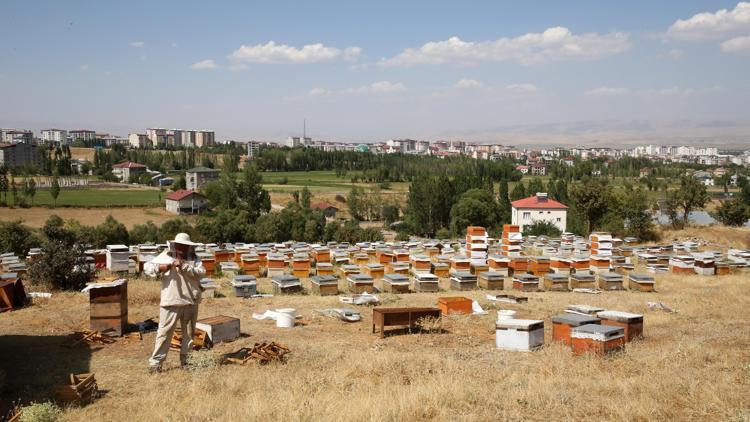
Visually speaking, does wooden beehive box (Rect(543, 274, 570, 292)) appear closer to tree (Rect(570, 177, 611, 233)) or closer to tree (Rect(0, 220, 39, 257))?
tree (Rect(570, 177, 611, 233))

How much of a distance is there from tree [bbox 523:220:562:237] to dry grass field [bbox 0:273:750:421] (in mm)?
32451

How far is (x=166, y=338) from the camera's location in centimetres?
718

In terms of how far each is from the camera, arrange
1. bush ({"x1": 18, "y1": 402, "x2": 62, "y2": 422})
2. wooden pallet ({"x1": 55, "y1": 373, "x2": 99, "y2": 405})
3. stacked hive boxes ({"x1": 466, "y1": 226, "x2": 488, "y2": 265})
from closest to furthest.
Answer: bush ({"x1": 18, "y1": 402, "x2": 62, "y2": 422}) → wooden pallet ({"x1": 55, "y1": 373, "x2": 99, "y2": 405}) → stacked hive boxes ({"x1": 466, "y1": 226, "x2": 488, "y2": 265})

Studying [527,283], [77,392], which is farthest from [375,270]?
[77,392]

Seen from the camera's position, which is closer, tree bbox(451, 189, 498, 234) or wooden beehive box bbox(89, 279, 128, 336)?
wooden beehive box bbox(89, 279, 128, 336)

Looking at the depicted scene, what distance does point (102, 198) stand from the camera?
237 ft

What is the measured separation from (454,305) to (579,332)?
3882 millimetres

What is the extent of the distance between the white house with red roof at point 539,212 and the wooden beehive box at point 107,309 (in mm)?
39568

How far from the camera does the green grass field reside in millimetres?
66169

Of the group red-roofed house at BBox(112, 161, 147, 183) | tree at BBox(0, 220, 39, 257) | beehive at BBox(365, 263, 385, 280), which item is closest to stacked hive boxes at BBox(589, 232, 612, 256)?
beehive at BBox(365, 263, 385, 280)

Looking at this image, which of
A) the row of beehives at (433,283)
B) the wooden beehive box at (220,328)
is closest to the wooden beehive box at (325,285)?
the row of beehives at (433,283)

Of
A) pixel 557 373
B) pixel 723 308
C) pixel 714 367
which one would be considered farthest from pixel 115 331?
pixel 723 308

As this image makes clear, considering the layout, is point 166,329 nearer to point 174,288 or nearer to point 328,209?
point 174,288

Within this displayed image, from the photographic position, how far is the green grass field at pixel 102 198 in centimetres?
6617
